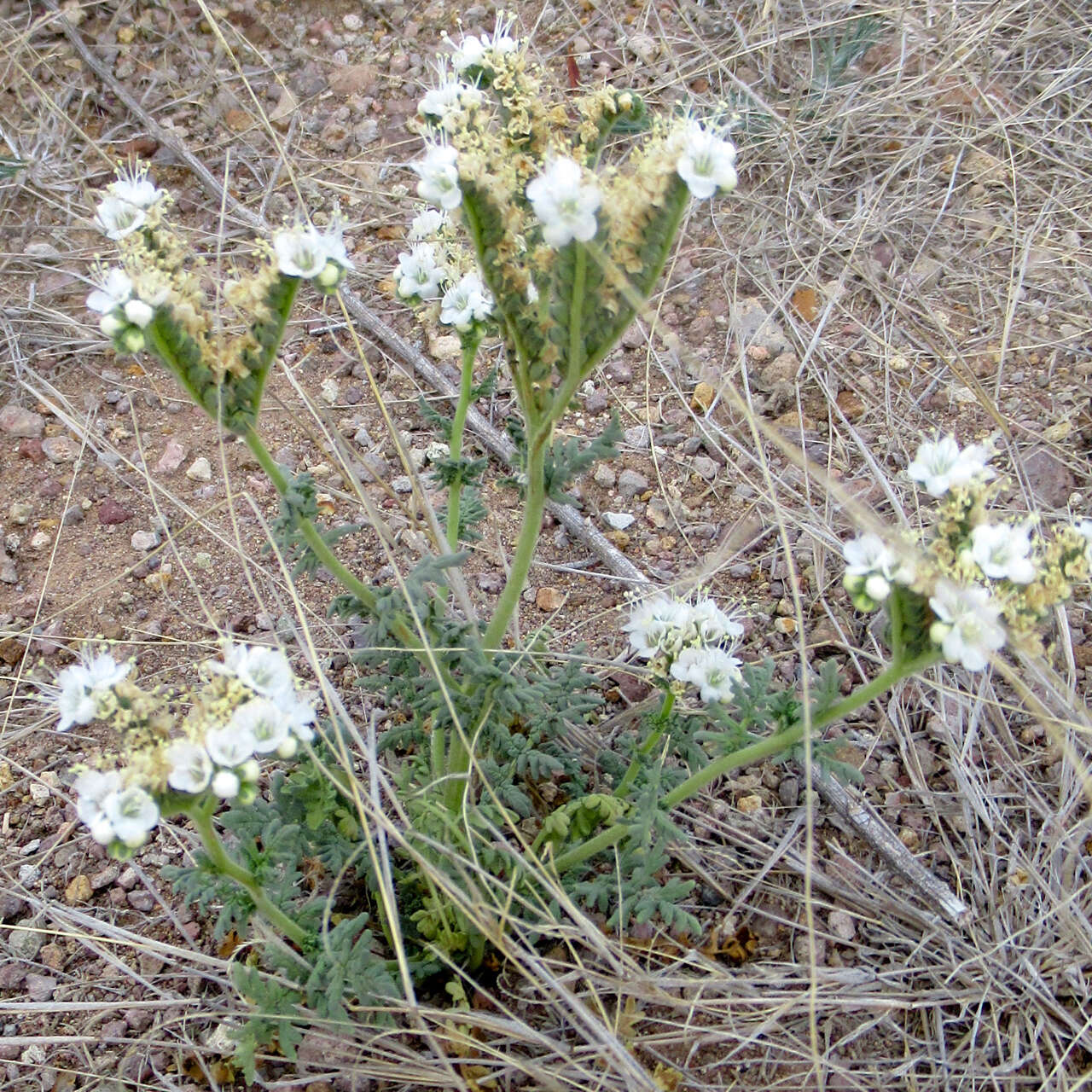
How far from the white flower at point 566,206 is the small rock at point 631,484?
198 centimetres

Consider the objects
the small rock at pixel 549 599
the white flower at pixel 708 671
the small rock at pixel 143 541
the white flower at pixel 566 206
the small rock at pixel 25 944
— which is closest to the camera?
→ the white flower at pixel 566 206

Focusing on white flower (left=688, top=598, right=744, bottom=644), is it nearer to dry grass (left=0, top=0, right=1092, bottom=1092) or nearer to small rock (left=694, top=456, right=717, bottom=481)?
dry grass (left=0, top=0, right=1092, bottom=1092)

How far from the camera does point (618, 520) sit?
11.6 ft

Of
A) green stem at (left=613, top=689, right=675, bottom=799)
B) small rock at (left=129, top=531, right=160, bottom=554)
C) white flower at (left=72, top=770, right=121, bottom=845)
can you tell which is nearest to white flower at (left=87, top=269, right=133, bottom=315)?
white flower at (left=72, top=770, right=121, bottom=845)

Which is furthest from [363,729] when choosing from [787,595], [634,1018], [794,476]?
[794,476]

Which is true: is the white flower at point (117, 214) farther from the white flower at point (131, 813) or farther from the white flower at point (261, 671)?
the white flower at point (131, 813)

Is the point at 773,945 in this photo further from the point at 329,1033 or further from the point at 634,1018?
the point at 329,1033

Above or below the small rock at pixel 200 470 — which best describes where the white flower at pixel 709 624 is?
above

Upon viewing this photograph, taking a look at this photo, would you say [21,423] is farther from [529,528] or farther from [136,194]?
[529,528]

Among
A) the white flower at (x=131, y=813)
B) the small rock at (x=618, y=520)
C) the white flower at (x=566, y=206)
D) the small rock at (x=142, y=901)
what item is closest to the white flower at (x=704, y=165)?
the white flower at (x=566, y=206)

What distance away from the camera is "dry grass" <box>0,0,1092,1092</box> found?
2.37 metres

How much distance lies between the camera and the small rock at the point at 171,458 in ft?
12.1

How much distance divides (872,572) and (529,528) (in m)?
0.66

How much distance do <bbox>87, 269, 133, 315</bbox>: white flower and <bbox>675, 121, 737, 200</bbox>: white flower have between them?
921 mm
